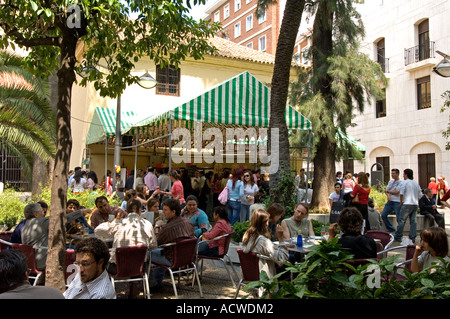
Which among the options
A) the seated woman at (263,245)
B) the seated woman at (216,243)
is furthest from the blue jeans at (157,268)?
the seated woman at (263,245)

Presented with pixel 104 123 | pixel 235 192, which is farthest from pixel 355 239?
pixel 104 123

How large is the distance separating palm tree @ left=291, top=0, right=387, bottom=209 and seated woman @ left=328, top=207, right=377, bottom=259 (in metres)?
8.83

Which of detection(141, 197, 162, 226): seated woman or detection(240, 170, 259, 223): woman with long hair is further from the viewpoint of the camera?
detection(240, 170, 259, 223): woman with long hair

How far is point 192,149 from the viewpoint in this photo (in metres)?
19.0

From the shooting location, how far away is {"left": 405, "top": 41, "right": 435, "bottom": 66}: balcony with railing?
888 inches

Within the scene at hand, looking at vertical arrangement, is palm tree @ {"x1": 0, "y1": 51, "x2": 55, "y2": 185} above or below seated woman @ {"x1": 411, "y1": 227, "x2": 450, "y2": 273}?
above

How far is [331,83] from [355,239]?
9750mm

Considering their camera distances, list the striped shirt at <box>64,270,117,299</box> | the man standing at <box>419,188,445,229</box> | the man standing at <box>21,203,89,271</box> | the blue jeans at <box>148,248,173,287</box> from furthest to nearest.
→ the man standing at <box>419,188,445,229</box> → the blue jeans at <box>148,248,173,287</box> → the man standing at <box>21,203,89,271</box> → the striped shirt at <box>64,270,117,299</box>

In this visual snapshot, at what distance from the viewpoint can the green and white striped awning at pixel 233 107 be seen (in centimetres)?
1042

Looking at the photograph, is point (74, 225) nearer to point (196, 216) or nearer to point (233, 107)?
point (196, 216)

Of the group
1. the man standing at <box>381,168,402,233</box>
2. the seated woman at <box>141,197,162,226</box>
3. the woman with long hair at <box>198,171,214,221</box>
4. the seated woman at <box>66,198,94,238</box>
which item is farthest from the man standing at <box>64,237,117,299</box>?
the woman with long hair at <box>198,171,214,221</box>

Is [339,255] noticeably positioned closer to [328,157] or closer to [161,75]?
[328,157]

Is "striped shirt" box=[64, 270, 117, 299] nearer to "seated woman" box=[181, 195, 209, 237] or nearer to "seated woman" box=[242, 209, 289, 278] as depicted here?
"seated woman" box=[242, 209, 289, 278]

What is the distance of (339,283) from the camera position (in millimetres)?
2564
